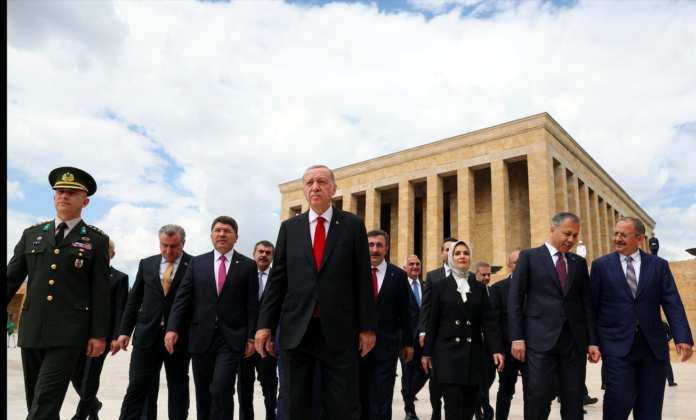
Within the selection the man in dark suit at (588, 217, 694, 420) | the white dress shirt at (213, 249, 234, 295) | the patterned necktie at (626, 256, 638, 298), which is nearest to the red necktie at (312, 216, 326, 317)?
the white dress shirt at (213, 249, 234, 295)

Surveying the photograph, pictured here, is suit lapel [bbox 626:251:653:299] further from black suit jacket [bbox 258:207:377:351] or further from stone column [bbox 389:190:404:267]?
stone column [bbox 389:190:404:267]

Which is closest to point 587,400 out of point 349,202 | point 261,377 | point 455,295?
point 455,295

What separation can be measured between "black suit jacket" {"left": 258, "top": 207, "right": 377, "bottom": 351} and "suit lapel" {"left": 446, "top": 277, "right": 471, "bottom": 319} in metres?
1.80

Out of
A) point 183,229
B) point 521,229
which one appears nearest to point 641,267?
point 183,229

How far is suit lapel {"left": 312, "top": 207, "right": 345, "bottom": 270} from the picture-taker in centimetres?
338

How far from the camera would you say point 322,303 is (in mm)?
3252

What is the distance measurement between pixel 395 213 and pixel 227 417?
31130 mm

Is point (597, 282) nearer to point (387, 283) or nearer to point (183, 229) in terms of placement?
point (387, 283)

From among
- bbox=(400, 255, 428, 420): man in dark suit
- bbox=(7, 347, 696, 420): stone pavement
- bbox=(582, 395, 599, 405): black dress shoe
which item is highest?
bbox=(400, 255, 428, 420): man in dark suit

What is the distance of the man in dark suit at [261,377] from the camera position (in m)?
5.51

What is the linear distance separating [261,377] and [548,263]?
3.77 metres

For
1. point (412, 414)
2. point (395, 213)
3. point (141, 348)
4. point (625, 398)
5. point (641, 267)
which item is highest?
point (395, 213)

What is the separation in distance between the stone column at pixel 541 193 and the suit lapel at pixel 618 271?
68.4ft

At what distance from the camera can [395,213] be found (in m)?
35.2
